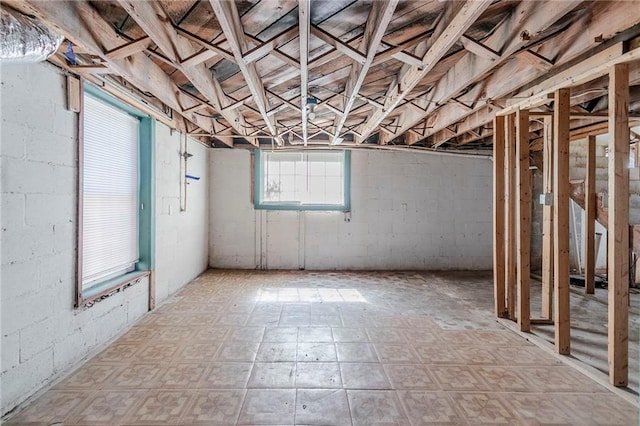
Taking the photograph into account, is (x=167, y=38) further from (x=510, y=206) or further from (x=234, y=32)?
(x=510, y=206)

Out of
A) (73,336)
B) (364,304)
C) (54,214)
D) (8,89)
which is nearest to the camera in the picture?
(8,89)

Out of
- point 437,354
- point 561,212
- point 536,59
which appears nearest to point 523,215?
point 561,212

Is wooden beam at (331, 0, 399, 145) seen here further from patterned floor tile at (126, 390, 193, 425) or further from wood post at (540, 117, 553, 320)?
patterned floor tile at (126, 390, 193, 425)

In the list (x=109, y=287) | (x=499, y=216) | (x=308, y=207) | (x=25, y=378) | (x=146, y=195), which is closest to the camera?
(x=25, y=378)

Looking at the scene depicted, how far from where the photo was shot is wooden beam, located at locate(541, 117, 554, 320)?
2.92 m

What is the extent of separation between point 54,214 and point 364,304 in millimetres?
3070

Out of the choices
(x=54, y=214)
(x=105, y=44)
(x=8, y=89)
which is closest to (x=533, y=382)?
(x=54, y=214)

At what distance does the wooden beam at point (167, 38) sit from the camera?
5.57ft

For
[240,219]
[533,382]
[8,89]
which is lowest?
[533,382]

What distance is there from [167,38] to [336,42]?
40.9 inches

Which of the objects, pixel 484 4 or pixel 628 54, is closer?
pixel 484 4

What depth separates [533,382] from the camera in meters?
2.22

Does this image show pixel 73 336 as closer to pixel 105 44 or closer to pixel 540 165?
pixel 105 44

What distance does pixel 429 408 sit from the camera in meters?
1.94
